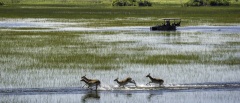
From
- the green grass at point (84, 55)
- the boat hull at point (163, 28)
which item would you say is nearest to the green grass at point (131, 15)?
the boat hull at point (163, 28)

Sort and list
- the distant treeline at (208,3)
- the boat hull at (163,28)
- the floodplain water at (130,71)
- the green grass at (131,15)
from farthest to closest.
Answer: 1. the distant treeline at (208,3)
2. the green grass at (131,15)
3. the boat hull at (163,28)
4. the floodplain water at (130,71)

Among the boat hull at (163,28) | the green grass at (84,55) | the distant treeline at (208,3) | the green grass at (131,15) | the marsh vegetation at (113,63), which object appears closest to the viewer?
the marsh vegetation at (113,63)

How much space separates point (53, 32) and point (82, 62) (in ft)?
64.4

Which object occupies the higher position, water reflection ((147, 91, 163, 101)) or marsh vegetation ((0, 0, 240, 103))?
marsh vegetation ((0, 0, 240, 103))

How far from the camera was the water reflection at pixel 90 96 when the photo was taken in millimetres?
19962

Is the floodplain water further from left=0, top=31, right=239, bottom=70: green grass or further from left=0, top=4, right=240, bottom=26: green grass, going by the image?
left=0, top=4, right=240, bottom=26: green grass

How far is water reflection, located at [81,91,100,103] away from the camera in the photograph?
786 inches

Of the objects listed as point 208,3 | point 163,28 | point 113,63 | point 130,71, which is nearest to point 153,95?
point 130,71

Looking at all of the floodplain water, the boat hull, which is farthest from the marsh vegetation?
the boat hull

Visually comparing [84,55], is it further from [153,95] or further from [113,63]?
[153,95]

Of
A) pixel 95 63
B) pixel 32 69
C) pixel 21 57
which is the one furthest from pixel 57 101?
pixel 21 57

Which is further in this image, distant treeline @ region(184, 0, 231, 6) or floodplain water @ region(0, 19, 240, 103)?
distant treeline @ region(184, 0, 231, 6)

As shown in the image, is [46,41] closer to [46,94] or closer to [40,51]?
[40,51]

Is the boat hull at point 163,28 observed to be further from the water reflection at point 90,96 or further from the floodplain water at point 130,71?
the water reflection at point 90,96
